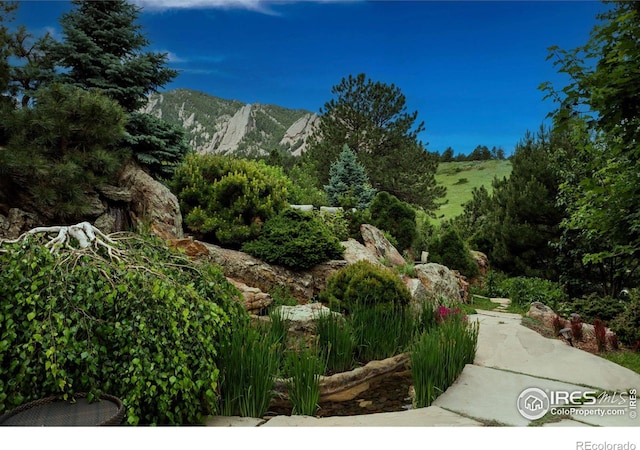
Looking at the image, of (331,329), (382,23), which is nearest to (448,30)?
(382,23)

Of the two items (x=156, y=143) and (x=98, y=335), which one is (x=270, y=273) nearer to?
(x=156, y=143)

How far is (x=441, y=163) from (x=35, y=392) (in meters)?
16.2

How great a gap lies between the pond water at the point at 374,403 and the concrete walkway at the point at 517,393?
0.30m

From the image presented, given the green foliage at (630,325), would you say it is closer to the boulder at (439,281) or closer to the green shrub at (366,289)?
the boulder at (439,281)

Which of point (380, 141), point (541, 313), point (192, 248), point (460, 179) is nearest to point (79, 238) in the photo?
point (192, 248)

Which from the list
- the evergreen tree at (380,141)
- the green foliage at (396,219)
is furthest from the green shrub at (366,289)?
the evergreen tree at (380,141)

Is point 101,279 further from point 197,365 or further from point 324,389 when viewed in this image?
point 324,389

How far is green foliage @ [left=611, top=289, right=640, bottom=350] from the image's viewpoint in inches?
210

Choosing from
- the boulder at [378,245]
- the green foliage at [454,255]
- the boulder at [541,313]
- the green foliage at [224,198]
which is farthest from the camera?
the green foliage at [454,255]

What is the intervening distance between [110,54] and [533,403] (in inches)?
244

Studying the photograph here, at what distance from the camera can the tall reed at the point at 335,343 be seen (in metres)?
3.99

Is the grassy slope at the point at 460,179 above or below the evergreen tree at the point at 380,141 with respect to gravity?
below

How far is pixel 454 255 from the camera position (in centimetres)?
1092

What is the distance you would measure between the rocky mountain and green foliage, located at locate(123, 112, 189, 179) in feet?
0.47
